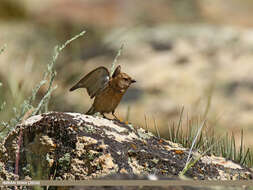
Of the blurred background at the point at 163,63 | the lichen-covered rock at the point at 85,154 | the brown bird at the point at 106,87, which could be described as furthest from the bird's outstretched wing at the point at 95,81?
the blurred background at the point at 163,63

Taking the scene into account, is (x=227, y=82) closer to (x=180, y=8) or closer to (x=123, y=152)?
(x=123, y=152)

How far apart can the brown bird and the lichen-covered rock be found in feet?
2.60

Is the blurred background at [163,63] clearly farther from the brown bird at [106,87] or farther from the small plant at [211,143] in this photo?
the small plant at [211,143]

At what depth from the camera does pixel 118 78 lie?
4.13 m

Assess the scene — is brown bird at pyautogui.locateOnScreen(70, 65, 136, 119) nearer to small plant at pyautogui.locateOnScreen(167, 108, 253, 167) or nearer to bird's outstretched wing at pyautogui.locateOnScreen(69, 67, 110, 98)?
bird's outstretched wing at pyautogui.locateOnScreen(69, 67, 110, 98)

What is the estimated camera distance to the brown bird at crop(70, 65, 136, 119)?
13.1ft

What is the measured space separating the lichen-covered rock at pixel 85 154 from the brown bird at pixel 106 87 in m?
0.79

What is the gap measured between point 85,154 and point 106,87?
4.06 feet

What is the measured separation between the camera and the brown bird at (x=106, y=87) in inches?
157

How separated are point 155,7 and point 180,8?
0.81 metres

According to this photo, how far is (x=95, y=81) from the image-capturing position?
399 centimetres

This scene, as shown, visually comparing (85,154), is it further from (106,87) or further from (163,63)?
(163,63)

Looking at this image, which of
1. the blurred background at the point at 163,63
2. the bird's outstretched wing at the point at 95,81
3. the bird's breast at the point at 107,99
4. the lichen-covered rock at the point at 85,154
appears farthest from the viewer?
the blurred background at the point at 163,63

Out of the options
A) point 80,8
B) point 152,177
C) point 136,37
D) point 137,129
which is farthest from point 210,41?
point 152,177
